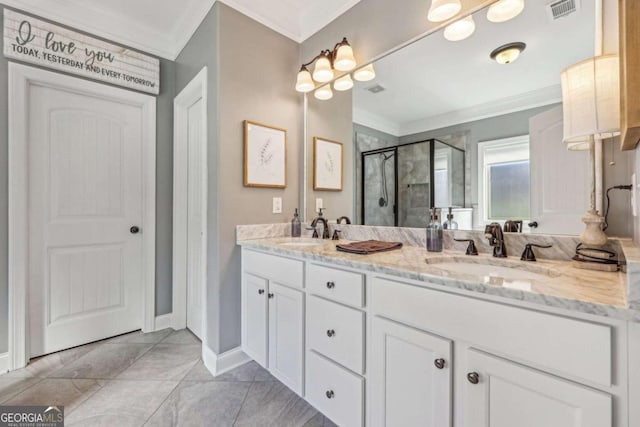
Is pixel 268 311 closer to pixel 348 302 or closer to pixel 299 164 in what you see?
pixel 348 302

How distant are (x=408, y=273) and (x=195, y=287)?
6.82 ft

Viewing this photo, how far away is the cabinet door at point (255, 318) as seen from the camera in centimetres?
166

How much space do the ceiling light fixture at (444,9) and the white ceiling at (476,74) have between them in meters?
0.10

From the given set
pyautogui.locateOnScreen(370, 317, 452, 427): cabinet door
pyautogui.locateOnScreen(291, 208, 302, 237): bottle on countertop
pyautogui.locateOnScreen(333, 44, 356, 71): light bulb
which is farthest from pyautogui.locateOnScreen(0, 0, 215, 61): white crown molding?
pyautogui.locateOnScreen(370, 317, 452, 427): cabinet door

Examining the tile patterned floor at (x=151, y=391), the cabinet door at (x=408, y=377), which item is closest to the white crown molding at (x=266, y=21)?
the cabinet door at (x=408, y=377)

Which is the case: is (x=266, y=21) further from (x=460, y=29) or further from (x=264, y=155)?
(x=460, y=29)

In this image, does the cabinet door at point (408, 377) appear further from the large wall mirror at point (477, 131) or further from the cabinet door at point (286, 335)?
the large wall mirror at point (477, 131)

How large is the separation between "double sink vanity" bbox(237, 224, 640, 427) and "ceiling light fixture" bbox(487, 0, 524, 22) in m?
1.03

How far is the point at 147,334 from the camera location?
2357mm

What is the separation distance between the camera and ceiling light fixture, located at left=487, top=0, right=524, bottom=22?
3.89ft

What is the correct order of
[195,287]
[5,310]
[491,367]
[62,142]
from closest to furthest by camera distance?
[491,367]
[5,310]
[62,142]
[195,287]

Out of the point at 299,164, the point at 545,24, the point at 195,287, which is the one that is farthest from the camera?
the point at 195,287

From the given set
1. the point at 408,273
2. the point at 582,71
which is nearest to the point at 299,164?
the point at 408,273

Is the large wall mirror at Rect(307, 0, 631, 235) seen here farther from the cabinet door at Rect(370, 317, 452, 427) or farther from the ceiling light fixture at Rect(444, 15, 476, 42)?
the cabinet door at Rect(370, 317, 452, 427)
